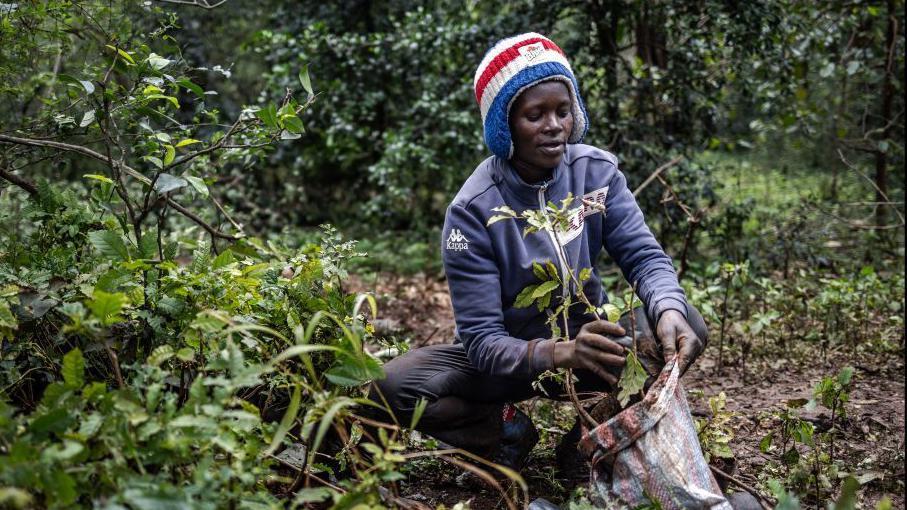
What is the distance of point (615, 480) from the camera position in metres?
2.25

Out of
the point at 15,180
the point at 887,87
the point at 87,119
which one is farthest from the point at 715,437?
the point at 887,87

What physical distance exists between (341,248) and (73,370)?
3.60ft

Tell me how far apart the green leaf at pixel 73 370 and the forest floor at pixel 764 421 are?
126cm

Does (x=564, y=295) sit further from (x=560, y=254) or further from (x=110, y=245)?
(x=110, y=245)

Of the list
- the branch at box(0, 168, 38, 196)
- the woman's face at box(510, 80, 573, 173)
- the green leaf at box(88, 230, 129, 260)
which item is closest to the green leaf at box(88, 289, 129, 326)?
the green leaf at box(88, 230, 129, 260)

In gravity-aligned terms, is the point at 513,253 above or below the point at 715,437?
above

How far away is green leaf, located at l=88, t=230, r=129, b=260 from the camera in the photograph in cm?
246

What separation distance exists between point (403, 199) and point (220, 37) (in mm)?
3053

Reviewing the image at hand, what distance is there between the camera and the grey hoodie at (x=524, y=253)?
2646 mm

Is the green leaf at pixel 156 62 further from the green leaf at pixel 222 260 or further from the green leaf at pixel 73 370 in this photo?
the green leaf at pixel 73 370

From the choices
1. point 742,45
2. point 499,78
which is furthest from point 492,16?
point 499,78

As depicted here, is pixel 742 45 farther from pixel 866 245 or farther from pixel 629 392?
pixel 629 392

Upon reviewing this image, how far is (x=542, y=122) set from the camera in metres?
2.81

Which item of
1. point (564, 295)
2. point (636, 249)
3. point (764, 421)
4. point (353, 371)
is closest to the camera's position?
point (353, 371)
